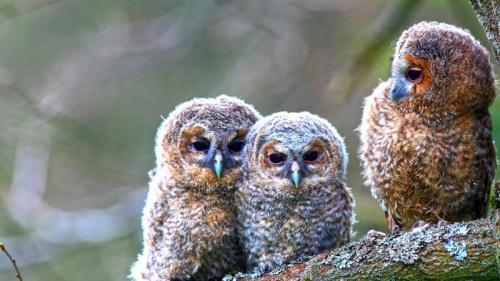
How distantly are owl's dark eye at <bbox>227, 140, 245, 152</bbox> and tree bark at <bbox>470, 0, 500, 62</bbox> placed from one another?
1.61 metres

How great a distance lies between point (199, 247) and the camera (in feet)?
15.8

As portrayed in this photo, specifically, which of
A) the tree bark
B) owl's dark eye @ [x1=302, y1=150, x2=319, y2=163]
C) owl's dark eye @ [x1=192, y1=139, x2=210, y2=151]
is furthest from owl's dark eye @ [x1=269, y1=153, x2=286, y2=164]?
the tree bark

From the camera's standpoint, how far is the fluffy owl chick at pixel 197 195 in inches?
190

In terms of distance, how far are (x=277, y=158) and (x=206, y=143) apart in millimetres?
408

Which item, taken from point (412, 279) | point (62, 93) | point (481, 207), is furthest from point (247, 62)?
point (412, 279)

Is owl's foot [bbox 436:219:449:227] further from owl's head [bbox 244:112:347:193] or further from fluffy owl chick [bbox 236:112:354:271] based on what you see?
owl's head [bbox 244:112:347:193]

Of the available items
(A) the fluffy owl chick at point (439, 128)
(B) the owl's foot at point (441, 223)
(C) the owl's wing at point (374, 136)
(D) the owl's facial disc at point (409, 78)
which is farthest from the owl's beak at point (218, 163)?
(B) the owl's foot at point (441, 223)

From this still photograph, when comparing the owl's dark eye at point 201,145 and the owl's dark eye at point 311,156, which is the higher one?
the owl's dark eye at point 201,145

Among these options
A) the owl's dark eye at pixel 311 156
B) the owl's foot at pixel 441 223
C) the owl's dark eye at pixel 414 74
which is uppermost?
the owl's dark eye at pixel 311 156

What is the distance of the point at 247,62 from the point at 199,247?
399 centimetres

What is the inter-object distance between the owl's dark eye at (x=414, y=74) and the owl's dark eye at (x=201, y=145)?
1152 mm

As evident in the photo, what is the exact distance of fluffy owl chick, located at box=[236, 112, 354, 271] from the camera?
15.3 ft

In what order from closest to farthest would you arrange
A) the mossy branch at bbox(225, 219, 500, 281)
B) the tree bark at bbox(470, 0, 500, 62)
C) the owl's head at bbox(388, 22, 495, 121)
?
the mossy branch at bbox(225, 219, 500, 281) < the tree bark at bbox(470, 0, 500, 62) < the owl's head at bbox(388, 22, 495, 121)

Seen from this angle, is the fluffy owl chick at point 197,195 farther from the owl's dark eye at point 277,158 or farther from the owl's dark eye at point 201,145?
the owl's dark eye at point 277,158
